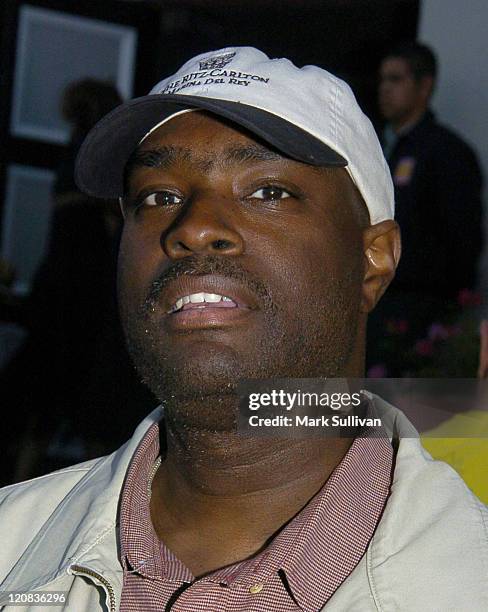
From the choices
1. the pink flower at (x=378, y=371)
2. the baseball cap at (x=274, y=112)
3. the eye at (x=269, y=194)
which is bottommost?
the pink flower at (x=378, y=371)

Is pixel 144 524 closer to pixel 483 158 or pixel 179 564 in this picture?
pixel 179 564

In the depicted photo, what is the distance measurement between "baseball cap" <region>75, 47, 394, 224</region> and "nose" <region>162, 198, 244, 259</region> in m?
0.14

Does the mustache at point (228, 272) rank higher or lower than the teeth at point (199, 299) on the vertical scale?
higher

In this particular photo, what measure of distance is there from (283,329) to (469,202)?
82.0 inches

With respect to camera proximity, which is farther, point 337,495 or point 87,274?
point 87,274

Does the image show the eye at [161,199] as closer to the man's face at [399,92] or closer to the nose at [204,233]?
the nose at [204,233]

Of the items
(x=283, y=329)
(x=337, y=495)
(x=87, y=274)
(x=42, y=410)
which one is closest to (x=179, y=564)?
(x=337, y=495)

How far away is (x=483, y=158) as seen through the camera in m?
4.05

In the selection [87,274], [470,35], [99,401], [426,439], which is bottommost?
[99,401]

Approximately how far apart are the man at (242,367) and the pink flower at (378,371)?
1.21m

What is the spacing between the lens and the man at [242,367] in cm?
163

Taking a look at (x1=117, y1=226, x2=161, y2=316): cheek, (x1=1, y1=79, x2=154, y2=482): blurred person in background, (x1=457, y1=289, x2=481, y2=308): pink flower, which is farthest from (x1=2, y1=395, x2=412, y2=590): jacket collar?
(x1=457, y1=289, x2=481, y2=308): pink flower

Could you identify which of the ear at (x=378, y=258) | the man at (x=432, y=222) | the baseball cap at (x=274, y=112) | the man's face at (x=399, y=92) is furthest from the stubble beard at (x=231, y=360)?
the man's face at (x=399, y=92)

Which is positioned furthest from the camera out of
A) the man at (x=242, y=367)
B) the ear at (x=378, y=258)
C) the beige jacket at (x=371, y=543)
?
the ear at (x=378, y=258)
